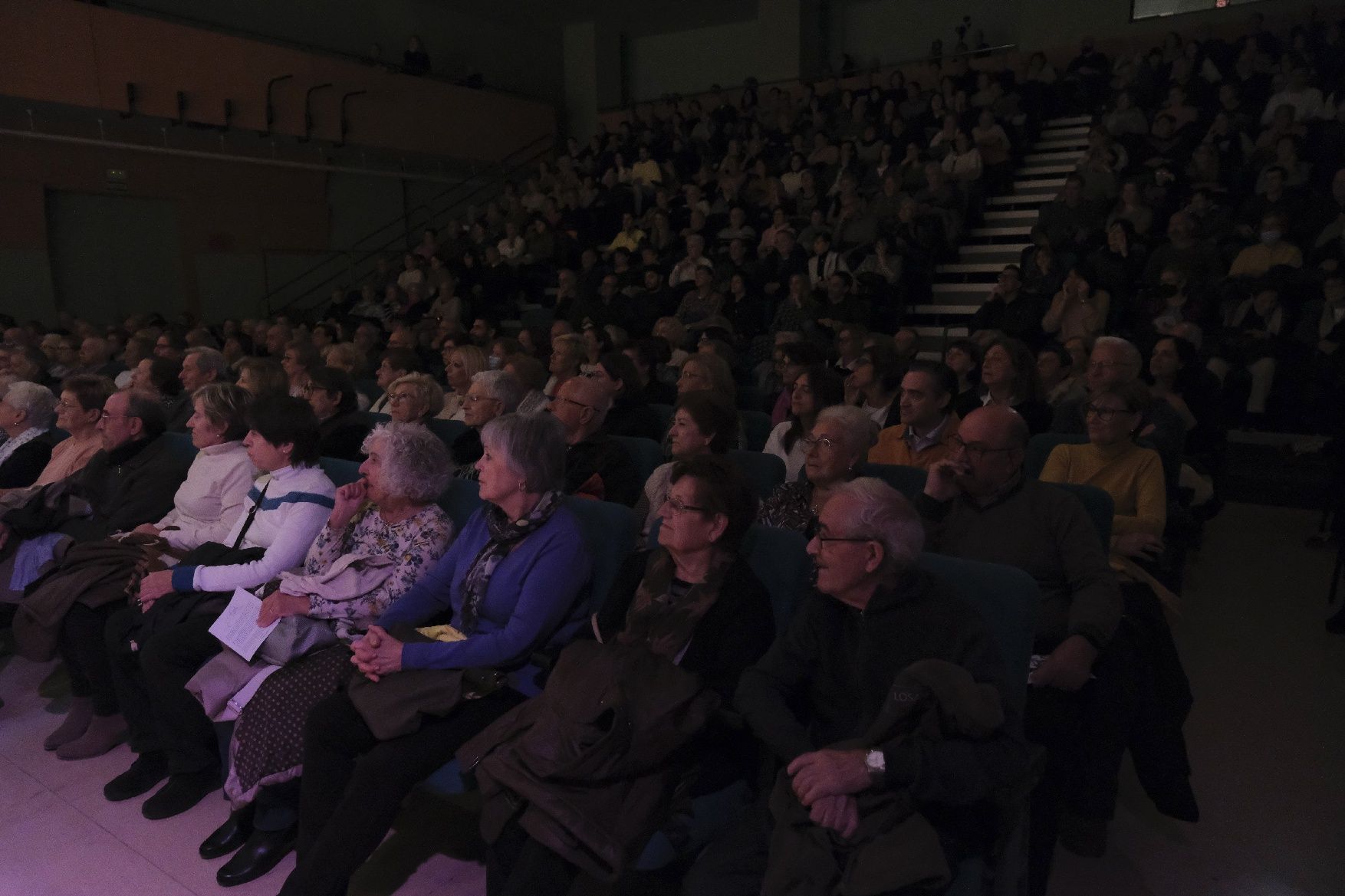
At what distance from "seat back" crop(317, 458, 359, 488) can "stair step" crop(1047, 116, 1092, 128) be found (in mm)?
9058

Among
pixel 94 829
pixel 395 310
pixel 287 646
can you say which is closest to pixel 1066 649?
pixel 287 646

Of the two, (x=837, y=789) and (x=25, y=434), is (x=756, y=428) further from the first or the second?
(x=25, y=434)

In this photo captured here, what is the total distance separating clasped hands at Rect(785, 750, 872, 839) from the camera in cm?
134

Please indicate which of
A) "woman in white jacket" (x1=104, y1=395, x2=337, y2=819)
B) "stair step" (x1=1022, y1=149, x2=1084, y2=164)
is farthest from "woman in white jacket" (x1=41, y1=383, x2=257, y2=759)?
"stair step" (x1=1022, y1=149, x2=1084, y2=164)

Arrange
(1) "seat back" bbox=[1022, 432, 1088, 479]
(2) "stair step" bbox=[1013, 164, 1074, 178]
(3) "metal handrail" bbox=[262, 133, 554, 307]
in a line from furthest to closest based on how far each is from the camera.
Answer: (3) "metal handrail" bbox=[262, 133, 554, 307] < (2) "stair step" bbox=[1013, 164, 1074, 178] < (1) "seat back" bbox=[1022, 432, 1088, 479]

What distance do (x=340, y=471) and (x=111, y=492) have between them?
0.89 metres

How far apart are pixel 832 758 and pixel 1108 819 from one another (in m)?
1.06

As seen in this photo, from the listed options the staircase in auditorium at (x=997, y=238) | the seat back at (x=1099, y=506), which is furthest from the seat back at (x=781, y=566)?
the staircase in auditorium at (x=997, y=238)

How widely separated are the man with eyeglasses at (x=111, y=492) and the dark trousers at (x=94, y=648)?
357 mm

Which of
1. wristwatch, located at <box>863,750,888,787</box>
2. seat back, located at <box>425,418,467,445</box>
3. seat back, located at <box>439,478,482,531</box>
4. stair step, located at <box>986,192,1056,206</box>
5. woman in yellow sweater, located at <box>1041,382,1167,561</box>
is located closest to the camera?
wristwatch, located at <box>863,750,888,787</box>

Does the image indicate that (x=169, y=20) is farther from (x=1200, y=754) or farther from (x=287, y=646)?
(x=1200, y=754)

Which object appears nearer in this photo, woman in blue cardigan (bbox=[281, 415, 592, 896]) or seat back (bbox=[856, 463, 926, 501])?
woman in blue cardigan (bbox=[281, 415, 592, 896])

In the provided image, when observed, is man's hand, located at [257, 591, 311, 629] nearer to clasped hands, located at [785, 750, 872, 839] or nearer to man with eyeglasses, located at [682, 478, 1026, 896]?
man with eyeglasses, located at [682, 478, 1026, 896]

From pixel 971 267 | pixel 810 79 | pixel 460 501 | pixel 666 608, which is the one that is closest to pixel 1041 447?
pixel 666 608
